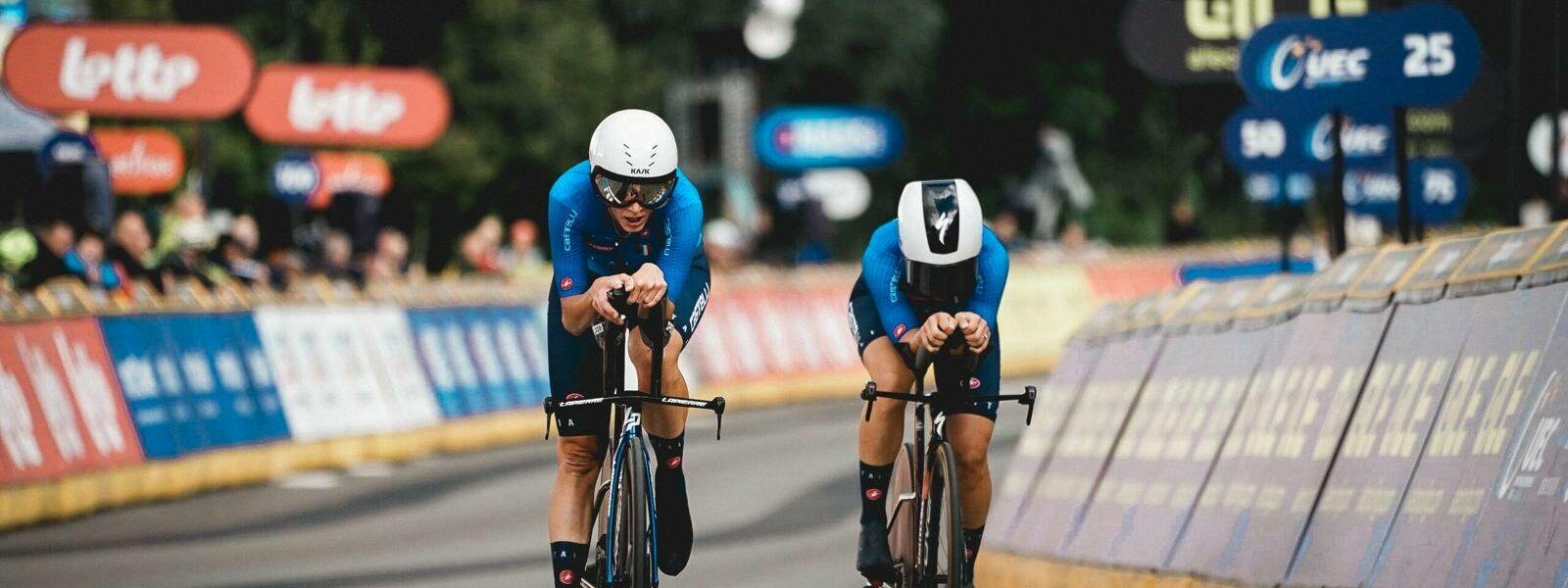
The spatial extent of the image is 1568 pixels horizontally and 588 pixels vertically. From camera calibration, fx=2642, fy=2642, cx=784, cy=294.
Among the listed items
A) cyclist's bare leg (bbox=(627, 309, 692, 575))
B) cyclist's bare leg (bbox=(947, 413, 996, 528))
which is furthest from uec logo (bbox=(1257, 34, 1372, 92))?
cyclist's bare leg (bbox=(627, 309, 692, 575))

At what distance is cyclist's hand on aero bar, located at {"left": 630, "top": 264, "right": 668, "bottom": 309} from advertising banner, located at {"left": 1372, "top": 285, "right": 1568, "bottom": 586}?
235 cm

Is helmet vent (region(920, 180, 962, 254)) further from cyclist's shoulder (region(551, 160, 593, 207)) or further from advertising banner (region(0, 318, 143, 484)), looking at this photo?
advertising banner (region(0, 318, 143, 484))

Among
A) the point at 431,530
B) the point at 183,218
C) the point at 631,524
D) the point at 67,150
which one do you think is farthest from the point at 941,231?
the point at 67,150

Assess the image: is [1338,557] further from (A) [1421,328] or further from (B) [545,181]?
(B) [545,181]

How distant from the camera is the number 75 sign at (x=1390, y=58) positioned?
11.5 m

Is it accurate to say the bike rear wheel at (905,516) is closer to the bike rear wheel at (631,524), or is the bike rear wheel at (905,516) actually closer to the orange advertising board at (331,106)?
the bike rear wheel at (631,524)

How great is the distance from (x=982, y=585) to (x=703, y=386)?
14499 millimetres

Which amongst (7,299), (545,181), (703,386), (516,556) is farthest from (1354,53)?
(545,181)

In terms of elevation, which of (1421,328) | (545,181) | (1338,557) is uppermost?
(1421,328)

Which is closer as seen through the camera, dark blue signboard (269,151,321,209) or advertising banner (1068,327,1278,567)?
advertising banner (1068,327,1278,567)

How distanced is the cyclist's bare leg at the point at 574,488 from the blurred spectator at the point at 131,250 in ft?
35.2

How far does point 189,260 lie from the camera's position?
19.6 m

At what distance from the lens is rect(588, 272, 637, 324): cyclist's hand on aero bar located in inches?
309

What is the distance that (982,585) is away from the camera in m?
11.0
